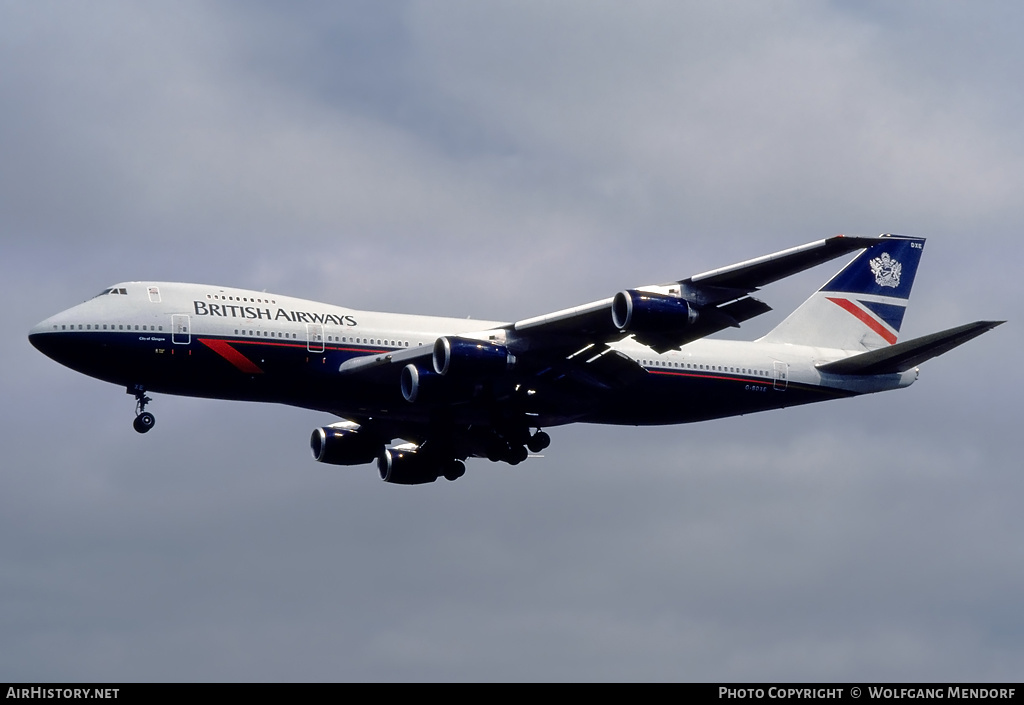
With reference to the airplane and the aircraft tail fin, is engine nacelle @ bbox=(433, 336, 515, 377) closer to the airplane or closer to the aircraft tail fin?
the airplane

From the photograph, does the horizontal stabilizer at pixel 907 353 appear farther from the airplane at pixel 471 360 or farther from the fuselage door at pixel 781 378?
the fuselage door at pixel 781 378

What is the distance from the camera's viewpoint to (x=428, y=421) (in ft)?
195

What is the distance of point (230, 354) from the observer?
179 feet

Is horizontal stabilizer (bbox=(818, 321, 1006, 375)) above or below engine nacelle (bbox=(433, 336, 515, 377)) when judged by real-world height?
above

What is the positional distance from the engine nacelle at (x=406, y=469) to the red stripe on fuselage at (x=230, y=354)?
34.4 ft

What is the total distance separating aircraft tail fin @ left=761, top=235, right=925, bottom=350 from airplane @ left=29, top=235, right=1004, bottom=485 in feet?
9.63

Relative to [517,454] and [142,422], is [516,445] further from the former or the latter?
[142,422]

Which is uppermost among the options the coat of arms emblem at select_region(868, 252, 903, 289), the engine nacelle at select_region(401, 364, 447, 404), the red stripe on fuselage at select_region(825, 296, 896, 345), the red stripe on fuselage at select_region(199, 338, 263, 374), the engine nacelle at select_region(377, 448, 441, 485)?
the coat of arms emblem at select_region(868, 252, 903, 289)

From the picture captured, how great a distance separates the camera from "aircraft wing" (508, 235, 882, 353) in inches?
1960

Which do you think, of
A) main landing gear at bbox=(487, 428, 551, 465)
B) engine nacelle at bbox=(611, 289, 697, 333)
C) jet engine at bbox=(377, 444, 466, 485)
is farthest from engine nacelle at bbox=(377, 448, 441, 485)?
engine nacelle at bbox=(611, 289, 697, 333)

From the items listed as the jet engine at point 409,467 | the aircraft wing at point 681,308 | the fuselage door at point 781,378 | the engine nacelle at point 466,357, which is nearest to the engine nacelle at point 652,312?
the aircraft wing at point 681,308

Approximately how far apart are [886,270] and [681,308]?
19200 mm

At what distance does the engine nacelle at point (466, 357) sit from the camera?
52.9m
